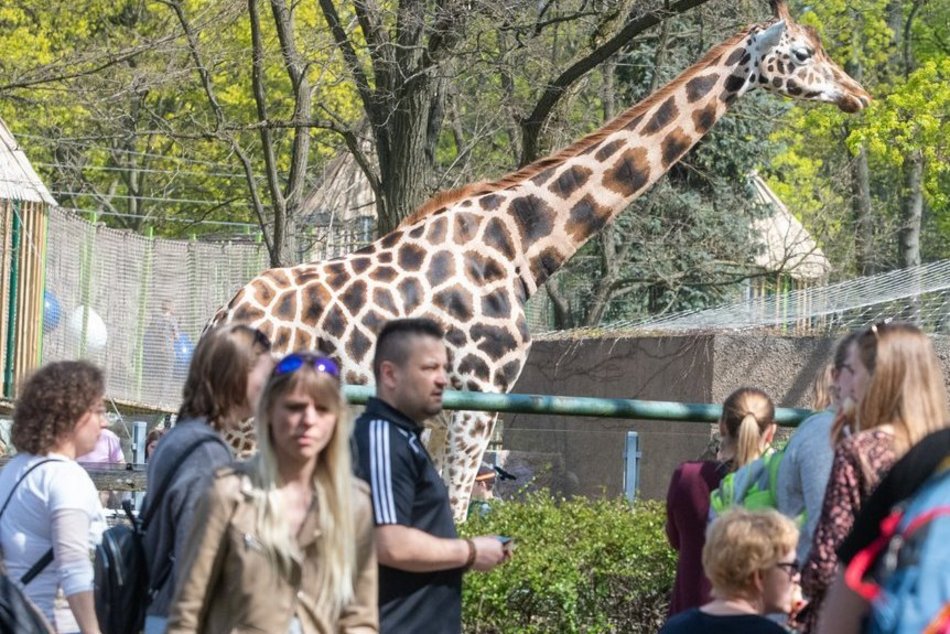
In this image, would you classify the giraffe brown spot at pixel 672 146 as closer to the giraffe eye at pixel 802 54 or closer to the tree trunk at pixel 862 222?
the giraffe eye at pixel 802 54

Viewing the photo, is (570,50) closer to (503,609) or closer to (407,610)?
(503,609)

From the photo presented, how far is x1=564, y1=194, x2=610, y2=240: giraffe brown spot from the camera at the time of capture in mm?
9609

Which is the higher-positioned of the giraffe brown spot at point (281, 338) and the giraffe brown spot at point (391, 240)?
the giraffe brown spot at point (391, 240)

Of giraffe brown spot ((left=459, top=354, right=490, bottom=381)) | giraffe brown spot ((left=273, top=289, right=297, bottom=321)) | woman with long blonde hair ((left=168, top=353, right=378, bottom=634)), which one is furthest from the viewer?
giraffe brown spot ((left=459, top=354, right=490, bottom=381))

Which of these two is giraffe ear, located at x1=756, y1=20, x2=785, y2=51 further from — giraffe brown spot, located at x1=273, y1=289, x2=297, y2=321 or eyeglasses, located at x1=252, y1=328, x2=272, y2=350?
eyeglasses, located at x1=252, y1=328, x2=272, y2=350

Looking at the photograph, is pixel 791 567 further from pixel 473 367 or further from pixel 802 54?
pixel 802 54

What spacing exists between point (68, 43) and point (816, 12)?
14.1 m

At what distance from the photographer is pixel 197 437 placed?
4.44 metres

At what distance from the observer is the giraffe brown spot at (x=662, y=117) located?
10.1 m

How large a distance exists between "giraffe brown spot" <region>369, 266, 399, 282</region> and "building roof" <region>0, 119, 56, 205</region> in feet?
33.9

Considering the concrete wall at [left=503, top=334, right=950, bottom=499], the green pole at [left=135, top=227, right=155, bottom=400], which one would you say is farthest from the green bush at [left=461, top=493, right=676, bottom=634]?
the green pole at [left=135, top=227, right=155, bottom=400]

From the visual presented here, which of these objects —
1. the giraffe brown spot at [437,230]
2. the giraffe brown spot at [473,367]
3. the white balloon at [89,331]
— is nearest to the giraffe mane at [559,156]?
the giraffe brown spot at [437,230]

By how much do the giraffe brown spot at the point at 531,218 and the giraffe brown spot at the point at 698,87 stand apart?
1.33 m

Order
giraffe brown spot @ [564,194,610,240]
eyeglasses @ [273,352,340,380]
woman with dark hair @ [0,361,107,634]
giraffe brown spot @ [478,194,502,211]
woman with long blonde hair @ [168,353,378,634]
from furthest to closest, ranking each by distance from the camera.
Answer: giraffe brown spot @ [564,194,610,240] < giraffe brown spot @ [478,194,502,211] < woman with dark hair @ [0,361,107,634] < eyeglasses @ [273,352,340,380] < woman with long blonde hair @ [168,353,378,634]
